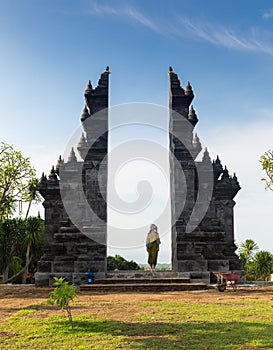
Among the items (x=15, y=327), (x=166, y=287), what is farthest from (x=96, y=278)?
(x=15, y=327)

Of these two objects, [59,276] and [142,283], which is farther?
[59,276]

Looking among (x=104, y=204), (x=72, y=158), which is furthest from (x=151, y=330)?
(x=72, y=158)

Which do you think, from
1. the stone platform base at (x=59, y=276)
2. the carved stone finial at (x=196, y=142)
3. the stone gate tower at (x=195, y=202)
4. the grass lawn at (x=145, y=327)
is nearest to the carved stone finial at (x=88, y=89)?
the stone gate tower at (x=195, y=202)

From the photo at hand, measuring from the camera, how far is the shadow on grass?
654 centimetres

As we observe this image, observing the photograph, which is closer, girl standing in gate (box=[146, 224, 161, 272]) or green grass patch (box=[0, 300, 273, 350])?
green grass patch (box=[0, 300, 273, 350])

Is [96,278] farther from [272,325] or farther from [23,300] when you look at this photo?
[272,325]

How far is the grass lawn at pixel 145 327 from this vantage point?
666cm

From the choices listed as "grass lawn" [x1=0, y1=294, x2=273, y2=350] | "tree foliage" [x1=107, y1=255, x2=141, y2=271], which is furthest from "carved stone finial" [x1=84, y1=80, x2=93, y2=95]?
"tree foliage" [x1=107, y1=255, x2=141, y2=271]

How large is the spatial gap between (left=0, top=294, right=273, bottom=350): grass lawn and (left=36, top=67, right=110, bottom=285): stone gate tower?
7144 millimetres

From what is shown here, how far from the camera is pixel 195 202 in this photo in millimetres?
19531

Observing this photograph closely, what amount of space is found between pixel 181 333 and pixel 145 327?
32.8 inches

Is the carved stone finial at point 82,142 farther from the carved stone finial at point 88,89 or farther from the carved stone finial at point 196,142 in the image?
the carved stone finial at point 196,142

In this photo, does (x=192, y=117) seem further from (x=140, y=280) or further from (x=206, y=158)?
(x=140, y=280)

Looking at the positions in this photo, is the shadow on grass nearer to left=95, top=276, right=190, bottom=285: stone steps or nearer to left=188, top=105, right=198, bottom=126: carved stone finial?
left=95, top=276, right=190, bottom=285: stone steps
